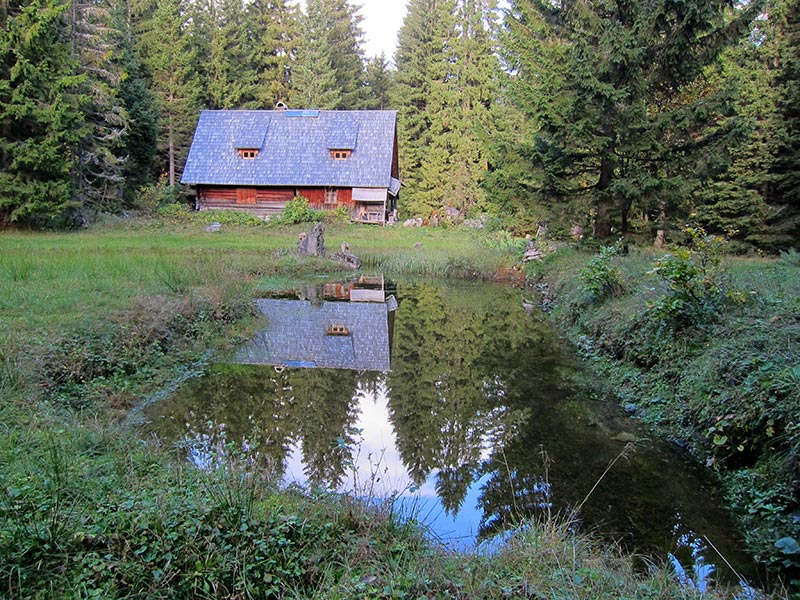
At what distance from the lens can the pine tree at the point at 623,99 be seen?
1283 cm

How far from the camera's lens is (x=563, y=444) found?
20.3 feet

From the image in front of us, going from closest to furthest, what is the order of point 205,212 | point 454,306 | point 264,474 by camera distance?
point 264,474 → point 454,306 → point 205,212

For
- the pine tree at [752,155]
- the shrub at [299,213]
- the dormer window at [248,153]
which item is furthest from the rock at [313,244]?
the dormer window at [248,153]

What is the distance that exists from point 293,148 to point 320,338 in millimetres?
24650

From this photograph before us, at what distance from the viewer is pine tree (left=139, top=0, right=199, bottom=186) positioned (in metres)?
34.9

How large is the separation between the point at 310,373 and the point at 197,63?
37.5 meters

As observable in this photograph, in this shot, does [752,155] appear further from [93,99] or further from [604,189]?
Result: [93,99]

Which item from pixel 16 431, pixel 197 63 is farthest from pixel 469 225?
pixel 16 431

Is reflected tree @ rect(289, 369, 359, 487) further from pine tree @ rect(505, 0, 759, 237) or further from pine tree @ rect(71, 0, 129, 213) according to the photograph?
pine tree @ rect(71, 0, 129, 213)

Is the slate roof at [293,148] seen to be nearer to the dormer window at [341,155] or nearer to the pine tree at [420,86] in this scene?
the dormer window at [341,155]

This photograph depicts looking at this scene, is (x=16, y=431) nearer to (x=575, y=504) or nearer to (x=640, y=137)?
(x=575, y=504)

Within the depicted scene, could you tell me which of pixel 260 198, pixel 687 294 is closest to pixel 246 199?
pixel 260 198

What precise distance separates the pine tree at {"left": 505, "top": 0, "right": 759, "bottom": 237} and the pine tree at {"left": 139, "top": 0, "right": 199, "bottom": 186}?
2802cm

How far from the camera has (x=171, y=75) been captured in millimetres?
35938
